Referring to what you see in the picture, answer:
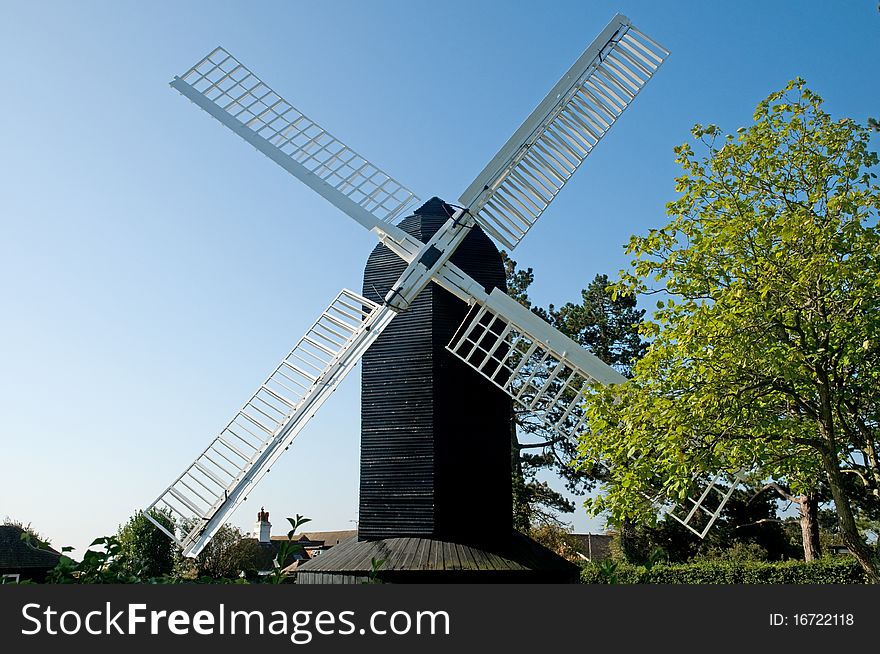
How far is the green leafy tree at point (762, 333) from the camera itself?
9953 millimetres

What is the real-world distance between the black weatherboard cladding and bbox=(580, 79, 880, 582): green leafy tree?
4007 mm

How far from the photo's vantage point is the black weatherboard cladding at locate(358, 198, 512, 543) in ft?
48.6

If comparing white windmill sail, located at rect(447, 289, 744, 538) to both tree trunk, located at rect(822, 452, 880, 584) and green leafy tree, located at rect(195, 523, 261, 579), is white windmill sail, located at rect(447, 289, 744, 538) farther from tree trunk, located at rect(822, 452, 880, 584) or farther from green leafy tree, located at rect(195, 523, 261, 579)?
green leafy tree, located at rect(195, 523, 261, 579)

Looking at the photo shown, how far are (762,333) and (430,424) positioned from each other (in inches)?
274

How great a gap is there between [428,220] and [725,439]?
316 inches

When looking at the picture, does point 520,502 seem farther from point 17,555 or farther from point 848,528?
point 17,555

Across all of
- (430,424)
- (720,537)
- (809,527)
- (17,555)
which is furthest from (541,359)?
(17,555)

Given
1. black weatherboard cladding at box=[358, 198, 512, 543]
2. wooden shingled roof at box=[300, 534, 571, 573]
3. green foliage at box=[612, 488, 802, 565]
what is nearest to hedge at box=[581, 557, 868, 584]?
wooden shingled roof at box=[300, 534, 571, 573]

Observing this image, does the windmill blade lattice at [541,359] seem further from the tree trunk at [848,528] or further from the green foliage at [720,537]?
the green foliage at [720,537]

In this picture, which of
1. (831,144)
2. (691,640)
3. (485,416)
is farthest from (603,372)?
(691,640)

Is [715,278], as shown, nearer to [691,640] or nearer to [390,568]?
[691,640]

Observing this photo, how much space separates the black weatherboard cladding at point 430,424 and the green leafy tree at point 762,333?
4.01m

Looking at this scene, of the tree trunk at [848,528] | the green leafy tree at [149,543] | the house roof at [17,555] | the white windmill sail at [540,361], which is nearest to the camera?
the tree trunk at [848,528]

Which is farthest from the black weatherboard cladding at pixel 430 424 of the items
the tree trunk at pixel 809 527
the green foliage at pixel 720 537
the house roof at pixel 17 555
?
the house roof at pixel 17 555
